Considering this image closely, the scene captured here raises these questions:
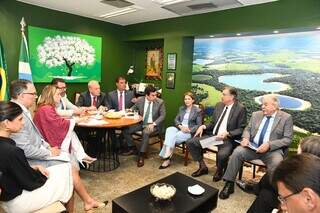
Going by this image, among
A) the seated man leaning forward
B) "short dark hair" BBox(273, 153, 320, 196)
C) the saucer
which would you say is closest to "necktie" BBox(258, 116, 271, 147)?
the seated man leaning forward

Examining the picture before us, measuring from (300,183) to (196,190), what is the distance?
141cm

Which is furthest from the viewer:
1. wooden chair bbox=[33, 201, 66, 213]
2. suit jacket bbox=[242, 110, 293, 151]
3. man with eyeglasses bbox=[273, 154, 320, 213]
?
suit jacket bbox=[242, 110, 293, 151]

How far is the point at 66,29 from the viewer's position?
4.79 meters

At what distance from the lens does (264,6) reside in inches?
143

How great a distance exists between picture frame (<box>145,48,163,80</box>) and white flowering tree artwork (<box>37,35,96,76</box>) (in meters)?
1.34

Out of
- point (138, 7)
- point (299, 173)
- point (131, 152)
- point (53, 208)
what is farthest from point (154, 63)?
point (299, 173)

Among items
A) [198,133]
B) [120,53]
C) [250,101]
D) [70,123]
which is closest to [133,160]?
[198,133]

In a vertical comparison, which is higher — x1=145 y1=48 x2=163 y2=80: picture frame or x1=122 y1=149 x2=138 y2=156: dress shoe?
x1=145 y1=48 x2=163 y2=80: picture frame

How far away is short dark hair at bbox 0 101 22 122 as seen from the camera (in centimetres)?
166

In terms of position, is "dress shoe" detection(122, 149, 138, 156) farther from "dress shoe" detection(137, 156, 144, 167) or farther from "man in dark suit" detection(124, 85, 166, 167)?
"dress shoe" detection(137, 156, 144, 167)

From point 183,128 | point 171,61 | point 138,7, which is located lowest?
point 183,128

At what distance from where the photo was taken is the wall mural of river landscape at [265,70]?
11.2ft

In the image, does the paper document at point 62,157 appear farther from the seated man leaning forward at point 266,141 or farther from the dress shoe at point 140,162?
the seated man leaning forward at point 266,141

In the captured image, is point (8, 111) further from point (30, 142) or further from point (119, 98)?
point (119, 98)
